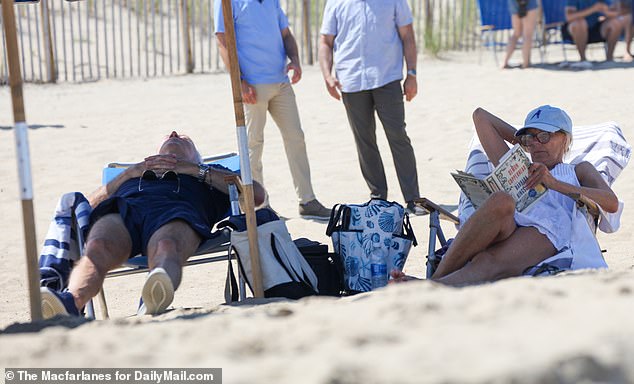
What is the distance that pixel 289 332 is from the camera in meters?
2.74

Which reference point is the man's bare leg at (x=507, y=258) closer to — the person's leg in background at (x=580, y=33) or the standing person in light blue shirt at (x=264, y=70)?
the standing person in light blue shirt at (x=264, y=70)

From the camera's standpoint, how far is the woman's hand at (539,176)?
14.9ft

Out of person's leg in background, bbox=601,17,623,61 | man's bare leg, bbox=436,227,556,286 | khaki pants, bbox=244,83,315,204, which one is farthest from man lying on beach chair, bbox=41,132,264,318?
person's leg in background, bbox=601,17,623,61

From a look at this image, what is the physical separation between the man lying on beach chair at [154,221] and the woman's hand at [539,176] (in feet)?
4.60

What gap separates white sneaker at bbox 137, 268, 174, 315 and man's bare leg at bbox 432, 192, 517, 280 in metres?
1.30

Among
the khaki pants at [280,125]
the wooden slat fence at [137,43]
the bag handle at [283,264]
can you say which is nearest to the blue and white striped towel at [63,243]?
the bag handle at [283,264]

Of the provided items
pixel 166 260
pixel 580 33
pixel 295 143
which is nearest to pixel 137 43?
pixel 580 33

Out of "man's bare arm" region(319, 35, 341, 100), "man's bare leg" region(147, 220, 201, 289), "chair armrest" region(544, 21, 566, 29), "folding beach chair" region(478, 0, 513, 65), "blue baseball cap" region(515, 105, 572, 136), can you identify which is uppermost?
"folding beach chair" region(478, 0, 513, 65)

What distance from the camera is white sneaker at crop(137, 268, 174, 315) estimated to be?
397 cm

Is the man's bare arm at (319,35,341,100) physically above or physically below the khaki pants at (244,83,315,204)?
above

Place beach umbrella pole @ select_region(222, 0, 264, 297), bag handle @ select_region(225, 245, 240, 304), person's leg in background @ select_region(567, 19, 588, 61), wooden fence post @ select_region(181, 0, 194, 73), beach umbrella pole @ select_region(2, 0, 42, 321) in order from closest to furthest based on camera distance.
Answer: beach umbrella pole @ select_region(2, 0, 42, 321) < beach umbrella pole @ select_region(222, 0, 264, 297) < bag handle @ select_region(225, 245, 240, 304) < person's leg in background @ select_region(567, 19, 588, 61) < wooden fence post @ select_region(181, 0, 194, 73)

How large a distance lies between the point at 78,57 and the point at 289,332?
1251 cm

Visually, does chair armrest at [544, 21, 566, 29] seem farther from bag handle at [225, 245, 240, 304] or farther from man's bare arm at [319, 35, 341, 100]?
bag handle at [225, 245, 240, 304]

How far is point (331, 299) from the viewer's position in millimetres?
3705
